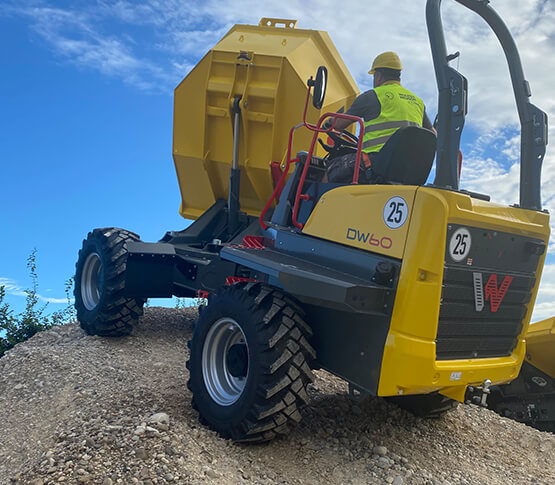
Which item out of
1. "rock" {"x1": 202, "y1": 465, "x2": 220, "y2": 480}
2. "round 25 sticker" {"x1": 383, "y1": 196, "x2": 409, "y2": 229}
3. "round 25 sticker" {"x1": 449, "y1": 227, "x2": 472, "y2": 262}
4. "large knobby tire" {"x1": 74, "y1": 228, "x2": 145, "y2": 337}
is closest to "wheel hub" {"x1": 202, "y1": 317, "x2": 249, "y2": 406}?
"rock" {"x1": 202, "y1": 465, "x2": 220, "y2": 480}

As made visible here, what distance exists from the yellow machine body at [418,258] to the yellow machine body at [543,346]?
158cm

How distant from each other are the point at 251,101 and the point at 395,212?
3.38m

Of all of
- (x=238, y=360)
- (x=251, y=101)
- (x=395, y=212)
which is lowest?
(x=238, y=360)

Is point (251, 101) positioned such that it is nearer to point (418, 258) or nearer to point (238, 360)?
point (238, 360)

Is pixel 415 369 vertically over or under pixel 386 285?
under

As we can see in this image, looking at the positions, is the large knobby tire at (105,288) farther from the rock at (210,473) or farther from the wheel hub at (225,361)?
the rock at (210,473)

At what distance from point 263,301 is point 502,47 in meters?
2.76

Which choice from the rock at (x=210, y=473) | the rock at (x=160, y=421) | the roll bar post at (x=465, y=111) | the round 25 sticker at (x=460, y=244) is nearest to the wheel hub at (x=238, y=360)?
the rock at (x=160, y=421)

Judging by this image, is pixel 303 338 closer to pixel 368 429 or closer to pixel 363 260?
pixel 363 260

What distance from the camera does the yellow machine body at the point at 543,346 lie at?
5.03 metres

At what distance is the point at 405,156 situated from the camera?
386cm

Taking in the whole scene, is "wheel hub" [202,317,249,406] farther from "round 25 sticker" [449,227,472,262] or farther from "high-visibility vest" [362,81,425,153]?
"high-visibility vest" [362,81,425,153]

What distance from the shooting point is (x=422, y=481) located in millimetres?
3719

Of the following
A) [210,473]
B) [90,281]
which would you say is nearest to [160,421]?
[210,473]
